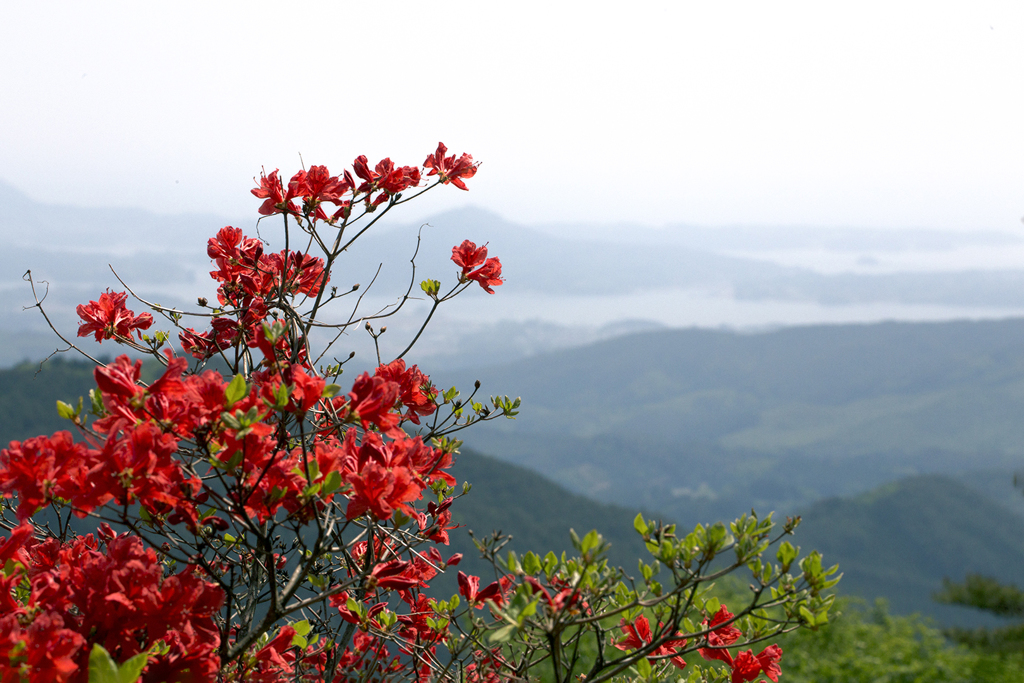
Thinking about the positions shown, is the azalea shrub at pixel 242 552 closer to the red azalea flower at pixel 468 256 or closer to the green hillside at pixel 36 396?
the red azalea flower at pixel 468 256

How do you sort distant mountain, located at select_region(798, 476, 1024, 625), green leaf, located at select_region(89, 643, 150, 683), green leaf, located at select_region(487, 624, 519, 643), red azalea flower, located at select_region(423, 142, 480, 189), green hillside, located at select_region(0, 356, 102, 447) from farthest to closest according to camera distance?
1. distant mountain, located at select_region(798, 476, 1024, 625)
2. green hillside, located at select_region(0, 356, 102, 447)
3. red azalea flower, located at select_region(423, 142, 480, 189)
4. green leaf, located at select_region(487, 624, 519, 643)
5. green leaf, located at select_region(89, 643, 150, 683)

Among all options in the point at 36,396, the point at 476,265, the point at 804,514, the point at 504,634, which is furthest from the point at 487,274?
the point at 804,514

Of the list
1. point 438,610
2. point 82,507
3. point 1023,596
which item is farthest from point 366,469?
point 1023,596

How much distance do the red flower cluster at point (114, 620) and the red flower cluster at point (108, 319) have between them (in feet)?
2.74

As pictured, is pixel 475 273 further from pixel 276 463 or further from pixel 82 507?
pixel 82 507

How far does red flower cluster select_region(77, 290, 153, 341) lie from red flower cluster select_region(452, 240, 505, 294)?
Result: 1.00m

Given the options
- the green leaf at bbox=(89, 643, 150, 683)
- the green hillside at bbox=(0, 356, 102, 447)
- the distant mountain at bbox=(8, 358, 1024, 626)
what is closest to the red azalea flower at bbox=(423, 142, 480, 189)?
the green leaf at bbox=(89, 643, 150, 683)

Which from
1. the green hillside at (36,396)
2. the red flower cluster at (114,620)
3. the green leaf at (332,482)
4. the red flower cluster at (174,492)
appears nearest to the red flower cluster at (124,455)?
the red flower cluster at (174,492)

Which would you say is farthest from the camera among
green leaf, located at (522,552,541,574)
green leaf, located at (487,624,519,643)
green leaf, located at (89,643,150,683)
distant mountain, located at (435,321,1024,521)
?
distant mountain, located at (435,321,1024,521)

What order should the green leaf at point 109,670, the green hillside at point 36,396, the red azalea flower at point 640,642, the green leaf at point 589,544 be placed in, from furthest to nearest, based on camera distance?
1. the green hillside at point 36,396
2. the red azalea flower at point 640,642
3. the green leaf at point 589,544
4. the green leaf at point 109,670

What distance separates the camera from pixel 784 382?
192 metres

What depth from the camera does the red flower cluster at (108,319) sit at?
1.94 meters

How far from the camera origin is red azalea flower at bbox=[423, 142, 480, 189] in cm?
221

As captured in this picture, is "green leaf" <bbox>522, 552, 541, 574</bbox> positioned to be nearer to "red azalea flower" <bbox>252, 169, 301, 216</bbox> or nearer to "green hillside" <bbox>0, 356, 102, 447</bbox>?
"red azalea flower" <bbox>252, 169, 301, 216</bbox>
